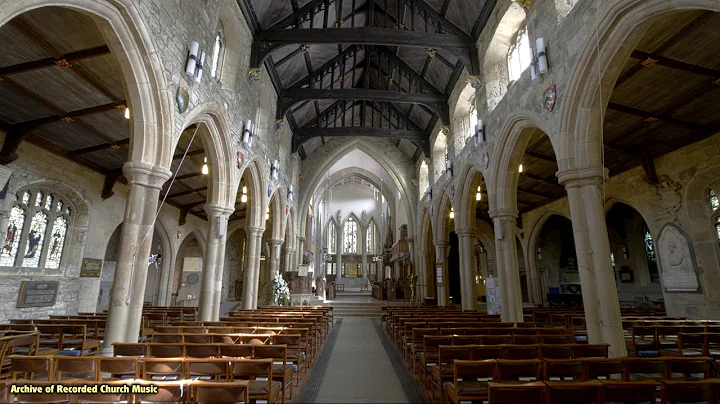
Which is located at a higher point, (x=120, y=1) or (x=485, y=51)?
(x=485, y=51)

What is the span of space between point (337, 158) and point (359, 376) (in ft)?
50.5

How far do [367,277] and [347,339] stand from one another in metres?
20.3

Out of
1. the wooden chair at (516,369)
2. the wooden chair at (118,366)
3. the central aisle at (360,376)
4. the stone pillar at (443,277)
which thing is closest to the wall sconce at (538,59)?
the wooden chair at (516,369)

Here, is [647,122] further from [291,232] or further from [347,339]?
[291,232]

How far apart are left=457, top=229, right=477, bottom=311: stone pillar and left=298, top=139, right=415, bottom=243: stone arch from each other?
7.66m

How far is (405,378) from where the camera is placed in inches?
194

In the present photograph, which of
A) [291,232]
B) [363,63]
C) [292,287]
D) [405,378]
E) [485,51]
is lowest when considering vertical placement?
[405,378]

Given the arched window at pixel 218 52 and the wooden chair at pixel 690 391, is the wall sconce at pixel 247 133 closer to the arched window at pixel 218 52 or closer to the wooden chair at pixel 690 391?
the arched window at pixel 218 52

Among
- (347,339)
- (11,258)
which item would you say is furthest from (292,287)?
(11,258)

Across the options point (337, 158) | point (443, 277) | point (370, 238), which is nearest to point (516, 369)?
point (443, 277)

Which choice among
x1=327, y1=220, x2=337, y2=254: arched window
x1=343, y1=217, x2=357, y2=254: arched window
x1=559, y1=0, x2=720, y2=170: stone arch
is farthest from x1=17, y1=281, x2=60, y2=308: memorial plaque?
Answer: x1=343, y1=217, x2=357, y2=254: arched window

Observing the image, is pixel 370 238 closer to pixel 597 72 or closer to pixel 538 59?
pixel 538 59

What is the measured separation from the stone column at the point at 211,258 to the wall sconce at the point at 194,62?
10.3 feet

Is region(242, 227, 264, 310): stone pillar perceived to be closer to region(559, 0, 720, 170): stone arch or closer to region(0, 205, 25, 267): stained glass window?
region(0, 205, 25, 267): stained glass window
